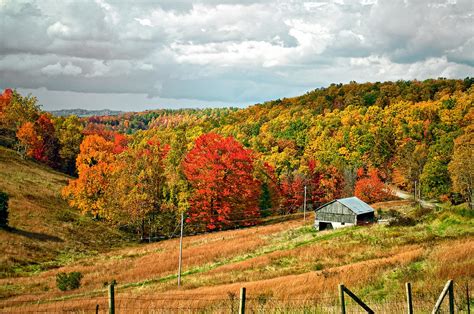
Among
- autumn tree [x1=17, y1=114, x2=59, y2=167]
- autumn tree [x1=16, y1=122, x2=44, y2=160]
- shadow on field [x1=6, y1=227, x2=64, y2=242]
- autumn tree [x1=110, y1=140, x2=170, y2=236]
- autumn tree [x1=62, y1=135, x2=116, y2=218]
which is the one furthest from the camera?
autumn tree [x1=17, y1=114, x2=59, y2=167]

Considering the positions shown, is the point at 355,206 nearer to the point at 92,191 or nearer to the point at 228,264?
the point at 228,264

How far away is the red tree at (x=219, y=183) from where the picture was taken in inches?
2751

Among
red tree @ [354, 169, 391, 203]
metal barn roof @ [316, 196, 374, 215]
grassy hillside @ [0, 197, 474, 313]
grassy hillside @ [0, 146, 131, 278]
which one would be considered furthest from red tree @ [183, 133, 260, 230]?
red tree @ [354, 169, 391, 203]

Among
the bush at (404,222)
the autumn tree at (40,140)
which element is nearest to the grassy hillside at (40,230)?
the autumn tree at (40,140)

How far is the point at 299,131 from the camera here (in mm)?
149250

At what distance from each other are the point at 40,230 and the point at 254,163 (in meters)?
48.9

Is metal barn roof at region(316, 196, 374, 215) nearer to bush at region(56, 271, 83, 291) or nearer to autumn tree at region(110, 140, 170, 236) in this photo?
autumn tree at region(110, 140, 170, 236)

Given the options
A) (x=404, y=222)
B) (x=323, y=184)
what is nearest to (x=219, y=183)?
(x=404, y=222)

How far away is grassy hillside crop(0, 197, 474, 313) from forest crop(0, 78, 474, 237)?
445 inches

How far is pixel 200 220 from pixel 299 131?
85.6m

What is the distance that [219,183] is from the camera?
70.6 m

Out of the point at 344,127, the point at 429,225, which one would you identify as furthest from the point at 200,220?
the point at 344,127

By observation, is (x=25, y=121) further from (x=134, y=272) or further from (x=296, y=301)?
(x=296, y=301)

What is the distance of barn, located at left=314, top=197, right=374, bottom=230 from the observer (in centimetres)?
6181
